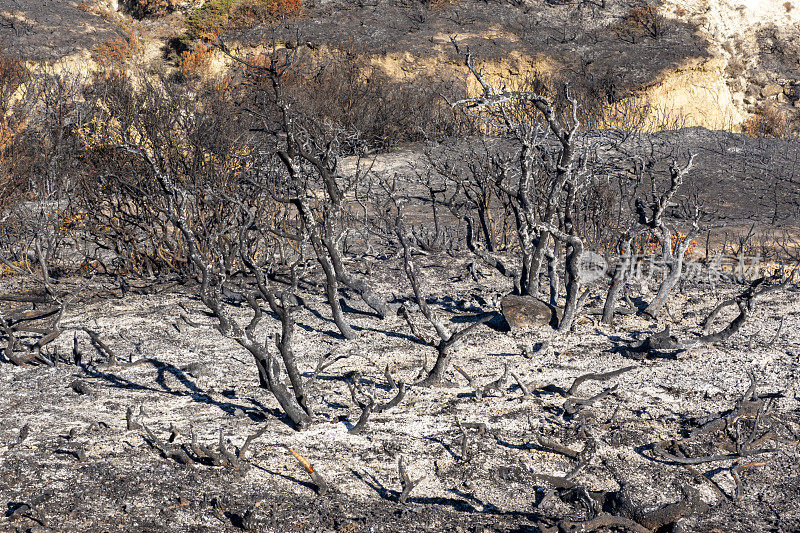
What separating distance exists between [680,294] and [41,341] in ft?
13.5

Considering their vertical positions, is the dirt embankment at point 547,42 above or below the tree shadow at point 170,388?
above

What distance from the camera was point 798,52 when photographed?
2045cm

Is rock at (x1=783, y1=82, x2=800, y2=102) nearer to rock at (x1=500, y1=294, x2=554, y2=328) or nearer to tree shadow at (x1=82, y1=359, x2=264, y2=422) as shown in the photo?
rock at (x1=500, y1=294, x2=554, y2=328)

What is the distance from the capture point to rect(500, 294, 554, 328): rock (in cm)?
466

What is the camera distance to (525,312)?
15.4 feet

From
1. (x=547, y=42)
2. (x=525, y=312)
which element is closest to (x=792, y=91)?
(x=547, y=42)

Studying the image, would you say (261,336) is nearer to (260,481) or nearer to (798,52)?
(260,481)

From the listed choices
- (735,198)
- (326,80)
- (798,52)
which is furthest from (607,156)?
(798,52)

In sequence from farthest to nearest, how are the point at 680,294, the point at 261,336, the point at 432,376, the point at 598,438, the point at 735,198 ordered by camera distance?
the point at 735,198, the point at 680,294, the point at 261,336, the point at 432,376, the point at 598,438

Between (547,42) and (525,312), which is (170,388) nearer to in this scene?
(525,312)

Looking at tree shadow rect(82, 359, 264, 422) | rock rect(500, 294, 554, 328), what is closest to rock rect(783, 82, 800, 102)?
rock rect(500, 294, 554, 328)

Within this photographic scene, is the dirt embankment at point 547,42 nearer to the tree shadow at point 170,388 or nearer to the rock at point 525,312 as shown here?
the rock at point 525,312

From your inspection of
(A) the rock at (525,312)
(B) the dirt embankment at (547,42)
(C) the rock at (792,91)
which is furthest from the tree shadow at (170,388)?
(C) the rock at (792,91)

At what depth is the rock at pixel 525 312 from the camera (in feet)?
15.3
